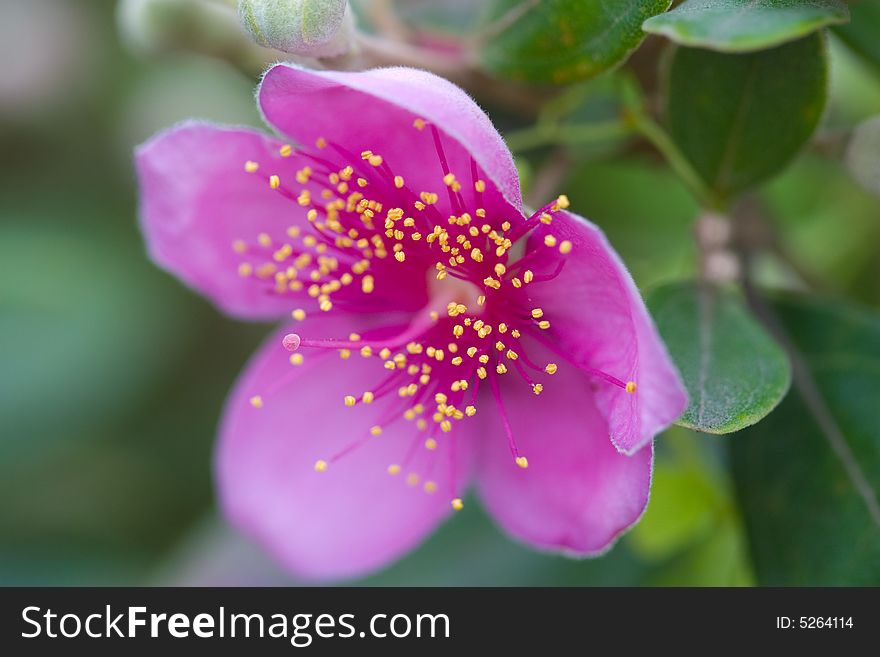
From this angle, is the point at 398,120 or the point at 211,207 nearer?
the point at 398,120

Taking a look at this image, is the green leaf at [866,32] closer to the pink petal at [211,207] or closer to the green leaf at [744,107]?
the green leaf at [744,107]

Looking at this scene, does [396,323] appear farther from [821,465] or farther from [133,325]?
[133,325]

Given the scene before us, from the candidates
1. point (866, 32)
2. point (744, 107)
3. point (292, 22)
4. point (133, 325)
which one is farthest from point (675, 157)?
point (133, 325)

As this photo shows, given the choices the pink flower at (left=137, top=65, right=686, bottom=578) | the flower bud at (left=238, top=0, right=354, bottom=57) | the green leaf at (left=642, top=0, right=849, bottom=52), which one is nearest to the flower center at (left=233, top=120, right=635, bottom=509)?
the pink flower at (left=137, top=65, right=686, bottom=578)

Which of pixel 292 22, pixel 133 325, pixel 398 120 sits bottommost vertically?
pixel 133 325

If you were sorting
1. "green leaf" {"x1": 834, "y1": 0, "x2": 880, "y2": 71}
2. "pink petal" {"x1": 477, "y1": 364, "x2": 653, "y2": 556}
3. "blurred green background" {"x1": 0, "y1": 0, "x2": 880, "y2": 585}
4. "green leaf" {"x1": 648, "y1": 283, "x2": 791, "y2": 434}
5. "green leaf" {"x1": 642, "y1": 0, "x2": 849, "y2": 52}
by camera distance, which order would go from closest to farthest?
"green leaf" {"x1": 642, "y1": 0, "x2": 849, "y2": 52} → "green leaf" {"x1": 648, "y1": 283, "x2": 791, "y2": 434} → "pink petal" {"x1": 477, "y1": 364, "x2": 653, "y2": 556} → "green leaf" {"x1": 834, "y1": 0, "x2": 880, "y2": 71} → "blurred green background" {"x1": 0, "y1": 0, "x2": 880, "y2": 585}

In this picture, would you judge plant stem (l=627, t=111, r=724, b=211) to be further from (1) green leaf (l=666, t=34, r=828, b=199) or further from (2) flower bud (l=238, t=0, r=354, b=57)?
(2) flower bud (l=238, t=0, r=354, b=57)
